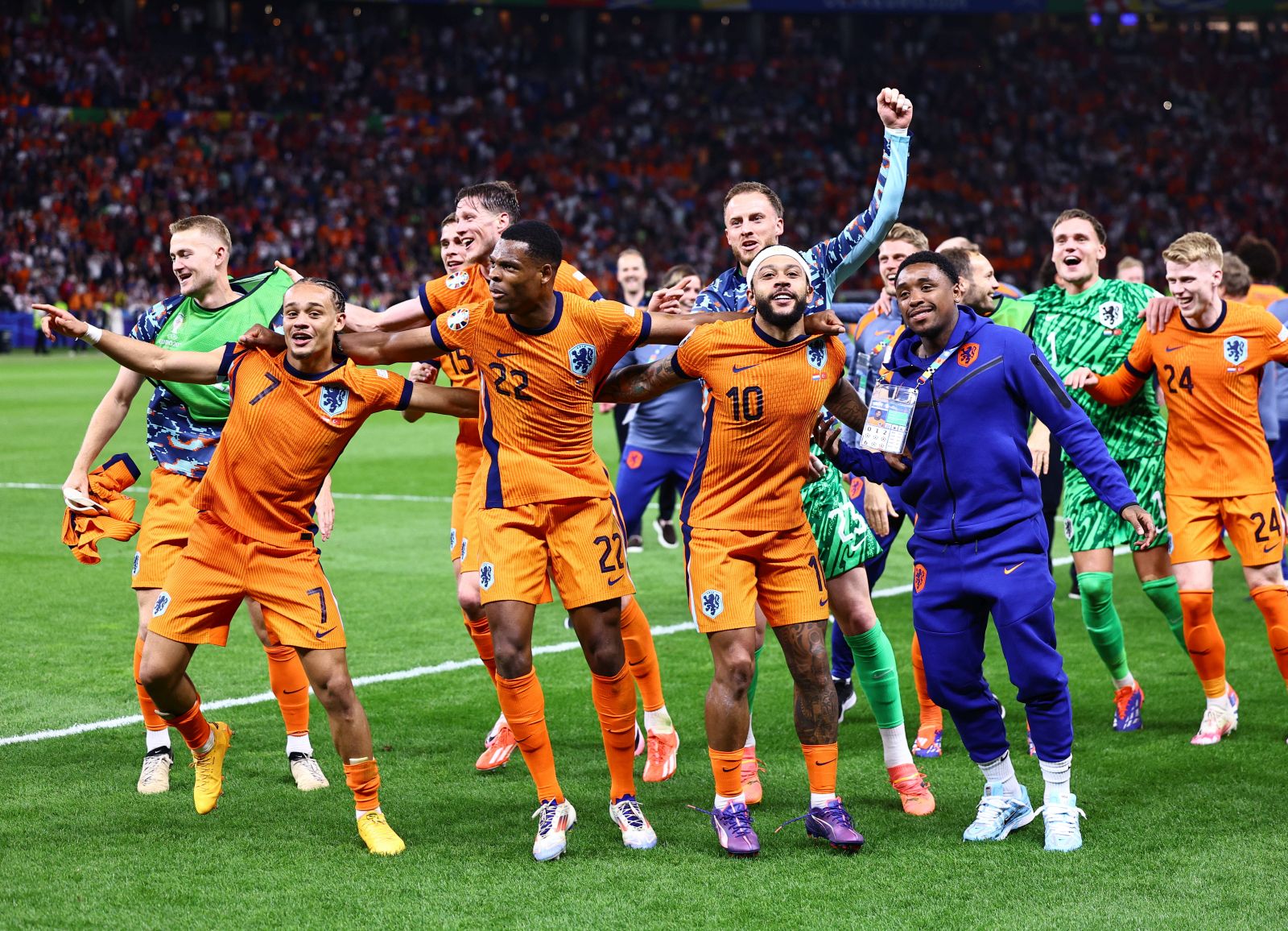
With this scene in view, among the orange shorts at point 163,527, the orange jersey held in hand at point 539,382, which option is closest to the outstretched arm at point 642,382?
the orange jersey held in hand at point 539,382

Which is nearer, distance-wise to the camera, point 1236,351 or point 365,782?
point 365,782

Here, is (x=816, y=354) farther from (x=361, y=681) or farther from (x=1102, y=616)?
(x=361, y=681)

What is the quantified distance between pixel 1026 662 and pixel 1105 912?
0.90 m

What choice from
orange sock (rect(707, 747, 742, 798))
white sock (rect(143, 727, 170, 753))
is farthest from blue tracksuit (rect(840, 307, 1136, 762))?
white sock (rect(143, 727, 170, 753))

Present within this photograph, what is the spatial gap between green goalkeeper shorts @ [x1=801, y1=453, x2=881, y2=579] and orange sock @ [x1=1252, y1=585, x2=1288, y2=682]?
1788mm

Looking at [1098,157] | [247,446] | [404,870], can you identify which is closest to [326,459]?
[247,446]

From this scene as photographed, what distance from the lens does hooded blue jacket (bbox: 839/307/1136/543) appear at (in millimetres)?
5145

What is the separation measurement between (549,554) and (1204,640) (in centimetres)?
314

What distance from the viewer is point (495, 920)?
4.44 metres

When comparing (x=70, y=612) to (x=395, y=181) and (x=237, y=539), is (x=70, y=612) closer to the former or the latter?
(x=237, y=539)

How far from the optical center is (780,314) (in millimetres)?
5121

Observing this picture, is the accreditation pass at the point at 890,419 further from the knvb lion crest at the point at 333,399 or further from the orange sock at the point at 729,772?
the knvb lion crest at the point at 333,399

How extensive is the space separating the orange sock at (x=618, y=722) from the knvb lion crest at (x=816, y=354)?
129cm

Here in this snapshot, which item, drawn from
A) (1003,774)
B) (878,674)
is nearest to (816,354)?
(878,674)
